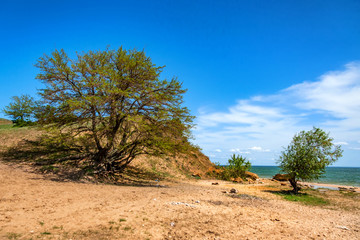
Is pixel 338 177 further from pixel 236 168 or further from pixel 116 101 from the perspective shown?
pixel 116 101

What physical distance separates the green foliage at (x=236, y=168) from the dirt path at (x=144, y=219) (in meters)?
15.5

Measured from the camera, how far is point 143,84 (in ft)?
51.4

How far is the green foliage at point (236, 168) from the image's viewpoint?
26.0 meters

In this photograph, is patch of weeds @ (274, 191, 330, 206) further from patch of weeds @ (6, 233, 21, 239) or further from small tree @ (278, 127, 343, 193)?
patch of weeds @ (6, 233, 21, 239)

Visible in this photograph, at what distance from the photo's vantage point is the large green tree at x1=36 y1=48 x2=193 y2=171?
14.8m

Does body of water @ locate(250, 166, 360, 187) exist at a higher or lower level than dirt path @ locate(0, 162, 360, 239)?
lower

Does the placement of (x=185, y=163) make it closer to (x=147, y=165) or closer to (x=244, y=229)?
(x=147, y=165)

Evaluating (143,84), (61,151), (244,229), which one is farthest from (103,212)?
(61,151)

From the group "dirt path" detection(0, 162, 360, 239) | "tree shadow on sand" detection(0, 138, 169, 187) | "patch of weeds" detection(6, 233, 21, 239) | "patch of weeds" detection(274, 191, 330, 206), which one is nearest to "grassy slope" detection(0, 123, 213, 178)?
"tree shadow on sand" detection(0, 138, 169, 187)

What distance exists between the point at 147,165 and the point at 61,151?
884cm

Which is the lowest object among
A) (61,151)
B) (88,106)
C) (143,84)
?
(61,151)

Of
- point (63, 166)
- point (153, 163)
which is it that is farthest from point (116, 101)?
point (153, 163)

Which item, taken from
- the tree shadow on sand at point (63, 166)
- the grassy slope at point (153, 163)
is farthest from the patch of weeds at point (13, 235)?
the grassy slope at point (153, 163)

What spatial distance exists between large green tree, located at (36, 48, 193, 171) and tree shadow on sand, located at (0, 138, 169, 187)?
1149 millimetres
